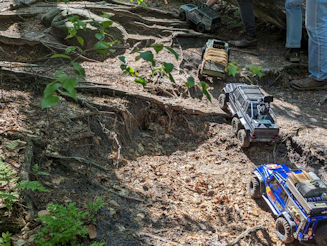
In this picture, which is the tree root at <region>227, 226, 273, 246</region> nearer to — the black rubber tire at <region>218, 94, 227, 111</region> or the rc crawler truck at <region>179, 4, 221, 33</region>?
the black rubber tire at <region>218, 94, 227, 111</region>

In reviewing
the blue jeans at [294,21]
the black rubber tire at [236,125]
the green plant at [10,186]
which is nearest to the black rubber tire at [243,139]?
the black rubber tire at [236,125]

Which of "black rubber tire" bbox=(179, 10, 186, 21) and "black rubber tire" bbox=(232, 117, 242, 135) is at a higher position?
"black rubber tire" bbox=(179, 10, 186, 21)

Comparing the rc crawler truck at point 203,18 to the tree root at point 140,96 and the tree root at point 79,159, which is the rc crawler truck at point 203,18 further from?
the tree root at point 79,159

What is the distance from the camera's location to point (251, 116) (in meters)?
6.65

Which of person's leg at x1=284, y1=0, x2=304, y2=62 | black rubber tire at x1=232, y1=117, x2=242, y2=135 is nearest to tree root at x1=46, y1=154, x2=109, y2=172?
black rubber tire at x1=232, y1=117, x2=242, y2=135

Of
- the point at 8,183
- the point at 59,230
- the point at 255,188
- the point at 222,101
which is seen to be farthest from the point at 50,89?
the point at 222,101

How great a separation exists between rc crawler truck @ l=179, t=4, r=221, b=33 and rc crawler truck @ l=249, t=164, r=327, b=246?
6.41m

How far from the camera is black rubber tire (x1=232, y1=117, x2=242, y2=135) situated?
705cm

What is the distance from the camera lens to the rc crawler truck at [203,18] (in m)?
10.6

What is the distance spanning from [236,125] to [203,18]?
5.01m

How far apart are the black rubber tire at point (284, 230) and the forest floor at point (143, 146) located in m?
0.14

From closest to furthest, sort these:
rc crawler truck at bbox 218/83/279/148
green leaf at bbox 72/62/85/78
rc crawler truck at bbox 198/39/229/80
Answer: green leaf at bbox 72/62/85/78 < rc crawler truck at bbox 218/83/279/148 < rc crawler truck at bbox 198/39/229/80

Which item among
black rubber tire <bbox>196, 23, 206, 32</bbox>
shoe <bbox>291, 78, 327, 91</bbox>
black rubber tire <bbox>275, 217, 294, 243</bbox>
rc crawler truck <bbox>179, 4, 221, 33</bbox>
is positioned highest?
rc crawler truck <bbox>179, 4, 221, 33</bbox>

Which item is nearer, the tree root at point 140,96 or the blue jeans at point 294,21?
the tree root at point 140,96
